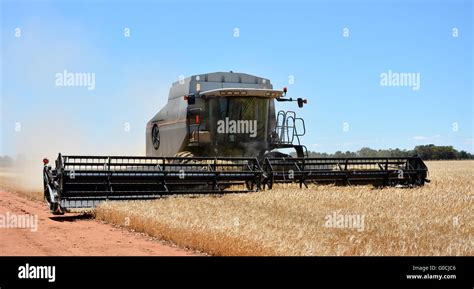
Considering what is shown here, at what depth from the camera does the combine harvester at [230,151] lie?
1289 centimetres

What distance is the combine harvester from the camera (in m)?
12.9

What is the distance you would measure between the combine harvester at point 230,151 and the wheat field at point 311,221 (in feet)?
3.29

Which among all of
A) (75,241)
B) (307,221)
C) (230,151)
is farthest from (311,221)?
(230,151)

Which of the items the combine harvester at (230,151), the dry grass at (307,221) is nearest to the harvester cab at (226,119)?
the combine harvester at (230,151)

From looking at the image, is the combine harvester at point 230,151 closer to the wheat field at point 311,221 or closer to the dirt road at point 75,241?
the wheat field at point 311,221

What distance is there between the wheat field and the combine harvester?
3.29 feet

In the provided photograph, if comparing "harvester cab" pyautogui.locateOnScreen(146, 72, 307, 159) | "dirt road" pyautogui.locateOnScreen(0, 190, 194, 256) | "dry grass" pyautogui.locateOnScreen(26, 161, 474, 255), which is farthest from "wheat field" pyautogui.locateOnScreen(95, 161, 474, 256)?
"harvester cab" pyautogui.locateOnScreen(146, 72, 307, 159)

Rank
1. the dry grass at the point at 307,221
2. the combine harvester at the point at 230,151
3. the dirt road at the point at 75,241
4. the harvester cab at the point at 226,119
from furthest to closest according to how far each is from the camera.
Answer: the harvester cab at the point at 226,119
the combine harvester at the point at 230,151
the dirt road at the point at 75,241
the dry grass at the point at 307,221

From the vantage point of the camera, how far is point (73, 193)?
1133 centimetres
